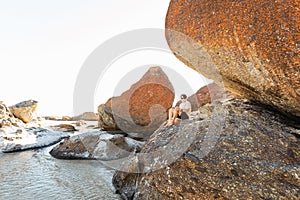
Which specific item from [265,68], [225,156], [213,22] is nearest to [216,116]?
[225,156]

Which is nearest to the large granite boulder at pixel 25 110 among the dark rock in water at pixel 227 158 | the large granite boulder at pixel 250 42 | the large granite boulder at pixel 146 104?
the large granite boulder at pixel 146 104

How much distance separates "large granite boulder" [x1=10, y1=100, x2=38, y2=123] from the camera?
2155 cm

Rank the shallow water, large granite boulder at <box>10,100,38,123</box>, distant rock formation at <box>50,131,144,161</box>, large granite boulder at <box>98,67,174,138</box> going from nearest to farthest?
the shallow water → distant rock formation at <box>50,131,144,161</box> → large granite boulder at <box>98,67,174,138</box> → large granite boulder at <box>10,100,38,123</box>

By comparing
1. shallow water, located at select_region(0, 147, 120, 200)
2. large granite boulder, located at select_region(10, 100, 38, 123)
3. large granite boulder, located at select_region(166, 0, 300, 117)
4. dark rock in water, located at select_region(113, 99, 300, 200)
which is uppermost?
large granite boulder, located at select_region(166, 0, 300, 117)

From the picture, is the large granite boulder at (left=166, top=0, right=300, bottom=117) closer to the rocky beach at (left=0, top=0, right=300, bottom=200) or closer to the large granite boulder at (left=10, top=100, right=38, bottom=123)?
the rocky beach at (left=0, top=0, right=300, bottom=200)

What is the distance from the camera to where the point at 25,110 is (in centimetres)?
2244

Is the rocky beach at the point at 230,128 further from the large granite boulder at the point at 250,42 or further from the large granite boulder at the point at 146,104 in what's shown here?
the large granite boulder at the point at 146,104

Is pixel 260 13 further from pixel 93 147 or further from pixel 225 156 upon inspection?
pixel 93 147

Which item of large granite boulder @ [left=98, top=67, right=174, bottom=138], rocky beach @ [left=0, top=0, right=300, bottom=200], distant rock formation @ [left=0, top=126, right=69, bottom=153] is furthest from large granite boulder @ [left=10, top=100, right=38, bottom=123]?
rocky beach @ [left=0, top=0, right=300, bottom=200]

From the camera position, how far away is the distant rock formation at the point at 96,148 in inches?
453

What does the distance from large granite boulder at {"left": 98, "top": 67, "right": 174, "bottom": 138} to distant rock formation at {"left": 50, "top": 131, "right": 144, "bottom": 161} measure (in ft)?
17.6

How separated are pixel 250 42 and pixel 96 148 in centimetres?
992

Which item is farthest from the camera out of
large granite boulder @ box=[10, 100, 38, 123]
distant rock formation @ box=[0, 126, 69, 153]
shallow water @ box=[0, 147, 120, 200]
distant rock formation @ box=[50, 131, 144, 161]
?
large granite boulder @ box=[10, 100, 38, 123]

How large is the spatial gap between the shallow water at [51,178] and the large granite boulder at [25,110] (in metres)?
11.2
